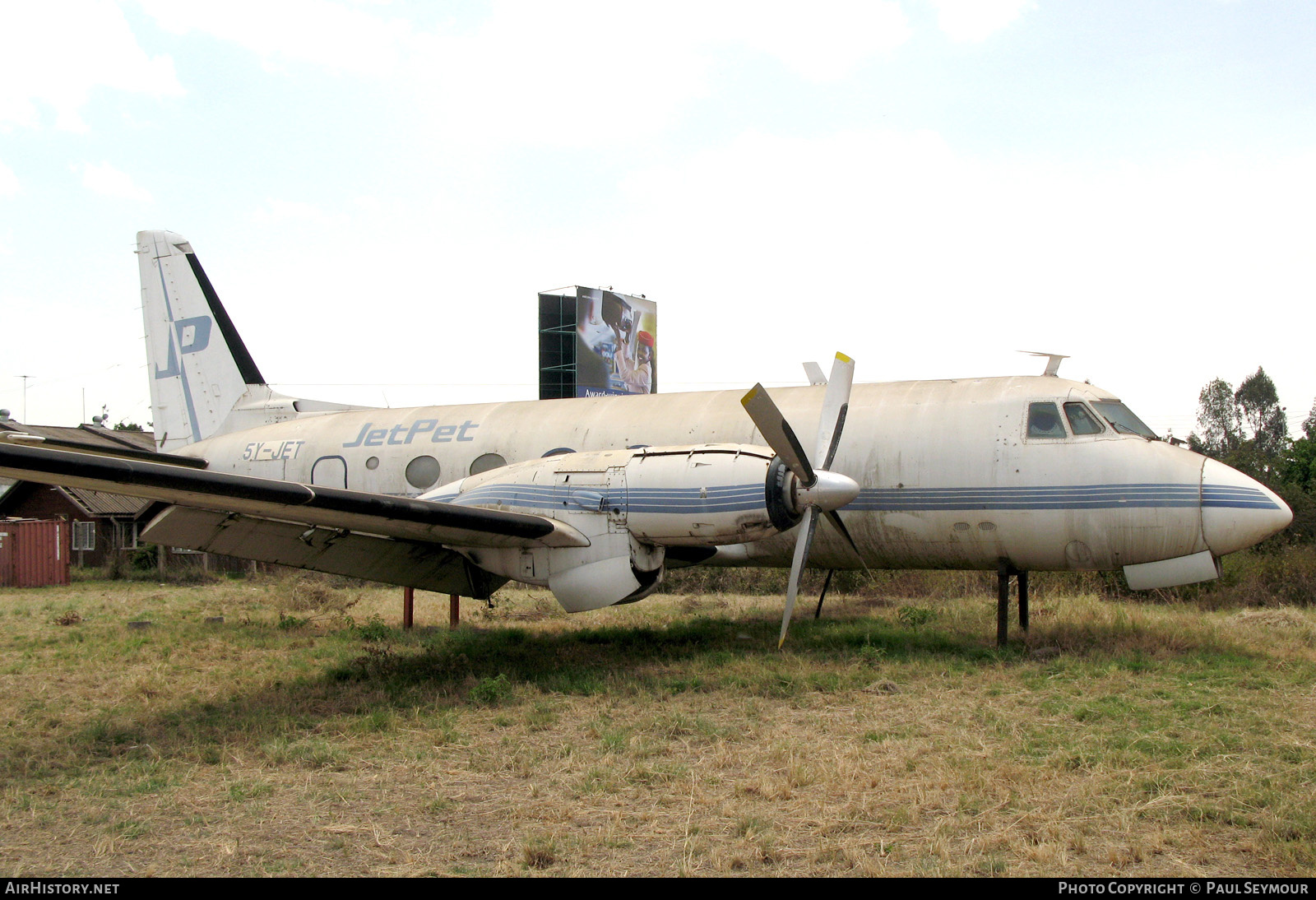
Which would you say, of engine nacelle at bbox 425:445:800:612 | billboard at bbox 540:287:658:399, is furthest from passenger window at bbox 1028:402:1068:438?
billboard at bbox 540:287:658:399

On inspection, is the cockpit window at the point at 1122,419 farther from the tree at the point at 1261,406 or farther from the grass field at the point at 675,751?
the tree at the point at 1261,406

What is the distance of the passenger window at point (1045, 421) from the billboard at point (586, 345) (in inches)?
903

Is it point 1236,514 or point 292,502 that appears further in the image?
point 1236,514

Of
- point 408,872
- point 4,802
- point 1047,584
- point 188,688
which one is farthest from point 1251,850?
point 1047,584

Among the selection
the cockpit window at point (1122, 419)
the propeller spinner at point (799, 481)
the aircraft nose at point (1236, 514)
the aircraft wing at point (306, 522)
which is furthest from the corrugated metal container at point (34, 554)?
the aircraft nose at point (1236, 514)

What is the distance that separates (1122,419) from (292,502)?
359 inches

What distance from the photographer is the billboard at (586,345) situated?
33844 millimetres

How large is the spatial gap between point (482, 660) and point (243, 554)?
299 centimetres

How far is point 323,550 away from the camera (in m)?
10.2

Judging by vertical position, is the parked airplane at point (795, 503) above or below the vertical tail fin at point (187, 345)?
below

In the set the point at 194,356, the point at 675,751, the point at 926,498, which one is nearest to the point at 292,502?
the point at 675,751

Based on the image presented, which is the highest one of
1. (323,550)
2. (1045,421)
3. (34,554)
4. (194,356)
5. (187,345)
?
(187,345)

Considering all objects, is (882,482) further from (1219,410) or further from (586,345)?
(1219,410)

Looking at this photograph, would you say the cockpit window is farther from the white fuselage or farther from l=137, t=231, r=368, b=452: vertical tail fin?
l=137, t=231, r=368, b=452: vertical tail fin
